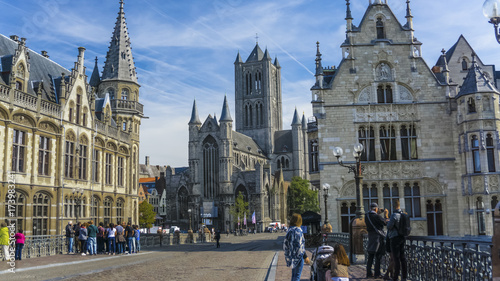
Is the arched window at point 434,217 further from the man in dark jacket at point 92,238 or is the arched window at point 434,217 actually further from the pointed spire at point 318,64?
the man in dark jacket at point 92,238

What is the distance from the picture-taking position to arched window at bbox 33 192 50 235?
28.7m

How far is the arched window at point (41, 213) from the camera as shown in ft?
94.2

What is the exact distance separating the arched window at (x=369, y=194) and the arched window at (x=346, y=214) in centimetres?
80

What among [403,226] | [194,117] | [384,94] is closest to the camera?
[403,226]

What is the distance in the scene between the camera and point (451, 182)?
27.7 metres

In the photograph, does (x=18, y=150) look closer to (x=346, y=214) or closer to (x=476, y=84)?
(x=346, y=214)

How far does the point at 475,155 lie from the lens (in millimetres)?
26719

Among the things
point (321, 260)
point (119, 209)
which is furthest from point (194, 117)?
point (321, 260)

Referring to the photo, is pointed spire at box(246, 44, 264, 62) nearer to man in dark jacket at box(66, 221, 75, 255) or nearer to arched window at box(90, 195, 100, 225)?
arched window at box(90, 195, 100, 225)

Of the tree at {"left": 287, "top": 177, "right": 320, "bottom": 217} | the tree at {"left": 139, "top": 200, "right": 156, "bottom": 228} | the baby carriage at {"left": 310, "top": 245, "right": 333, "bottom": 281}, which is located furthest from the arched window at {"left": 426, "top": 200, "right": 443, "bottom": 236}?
the tree at {"left": 287, "top": 177, "right": 320, "bottom": 217}

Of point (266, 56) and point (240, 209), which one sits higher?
point (266, 56)

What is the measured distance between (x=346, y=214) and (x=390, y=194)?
9.55ft

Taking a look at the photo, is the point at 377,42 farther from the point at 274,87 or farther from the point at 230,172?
the point at 274,87

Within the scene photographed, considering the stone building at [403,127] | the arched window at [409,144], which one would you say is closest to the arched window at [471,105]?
the stone building at [403,127]
